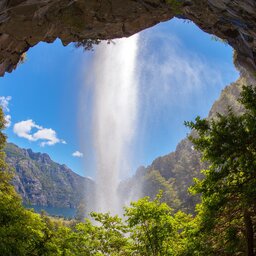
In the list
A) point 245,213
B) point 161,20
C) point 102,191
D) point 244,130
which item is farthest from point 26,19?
point 102,191

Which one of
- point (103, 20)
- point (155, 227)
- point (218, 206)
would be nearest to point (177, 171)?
point (103, 20)

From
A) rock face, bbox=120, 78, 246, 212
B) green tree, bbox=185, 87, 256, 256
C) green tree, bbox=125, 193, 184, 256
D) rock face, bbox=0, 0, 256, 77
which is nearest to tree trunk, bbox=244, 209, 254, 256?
green tree, bbox=185, 87, 256, 256

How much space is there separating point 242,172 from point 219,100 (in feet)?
436

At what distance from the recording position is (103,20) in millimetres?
15820

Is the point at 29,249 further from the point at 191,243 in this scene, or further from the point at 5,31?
the point at 5,31

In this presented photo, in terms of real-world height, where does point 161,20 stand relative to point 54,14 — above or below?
above

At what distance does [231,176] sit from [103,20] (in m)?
11.8

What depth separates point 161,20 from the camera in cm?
1745

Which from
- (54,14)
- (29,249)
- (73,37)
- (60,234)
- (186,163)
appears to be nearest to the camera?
(29,249)

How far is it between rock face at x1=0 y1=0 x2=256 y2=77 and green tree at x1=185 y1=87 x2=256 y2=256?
6363 mm

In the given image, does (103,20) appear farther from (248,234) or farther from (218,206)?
(248,234)

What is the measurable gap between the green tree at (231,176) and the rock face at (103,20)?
20.9 ft

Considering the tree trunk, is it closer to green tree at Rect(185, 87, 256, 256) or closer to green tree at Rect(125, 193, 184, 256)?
green tree at Rect(185, 87, 256, 256)

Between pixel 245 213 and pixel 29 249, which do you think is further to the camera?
pixel 29 249
